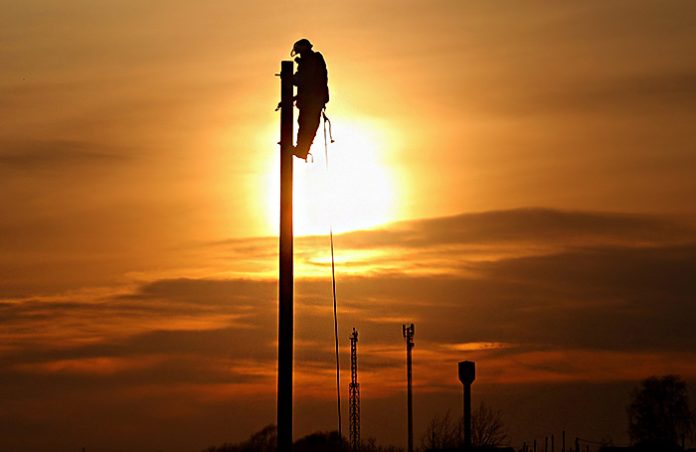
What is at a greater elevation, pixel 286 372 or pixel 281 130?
pixel 281 130

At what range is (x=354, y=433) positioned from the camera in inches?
Answer: 2498

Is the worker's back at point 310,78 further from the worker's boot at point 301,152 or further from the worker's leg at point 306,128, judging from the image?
the worker's boot at point 301,152

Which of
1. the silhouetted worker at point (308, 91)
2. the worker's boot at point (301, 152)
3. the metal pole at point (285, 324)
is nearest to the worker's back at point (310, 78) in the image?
the silhouetted worker at point (308, 91)

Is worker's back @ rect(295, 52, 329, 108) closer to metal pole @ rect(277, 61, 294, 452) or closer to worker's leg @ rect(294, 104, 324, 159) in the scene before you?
worker's leg @ rect(294, 104, 324, 159)

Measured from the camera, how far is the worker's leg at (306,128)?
17.1 m

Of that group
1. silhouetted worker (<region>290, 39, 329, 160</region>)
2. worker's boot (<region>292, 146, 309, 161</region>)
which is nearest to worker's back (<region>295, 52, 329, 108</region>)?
silhouetted worker (<region>290, 39, 329, 160</region>)

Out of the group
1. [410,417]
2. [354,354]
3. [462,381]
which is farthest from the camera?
[410,417]

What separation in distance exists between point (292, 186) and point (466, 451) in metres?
7.71

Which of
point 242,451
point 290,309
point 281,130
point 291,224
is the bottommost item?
point 242,451

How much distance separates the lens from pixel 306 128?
17.1 m

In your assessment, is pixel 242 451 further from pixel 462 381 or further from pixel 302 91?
pixel 302 91

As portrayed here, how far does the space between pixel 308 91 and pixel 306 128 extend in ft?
1.59

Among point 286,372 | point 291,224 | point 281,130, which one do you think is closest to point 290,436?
point 286,372

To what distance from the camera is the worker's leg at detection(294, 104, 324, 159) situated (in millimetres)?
17078
